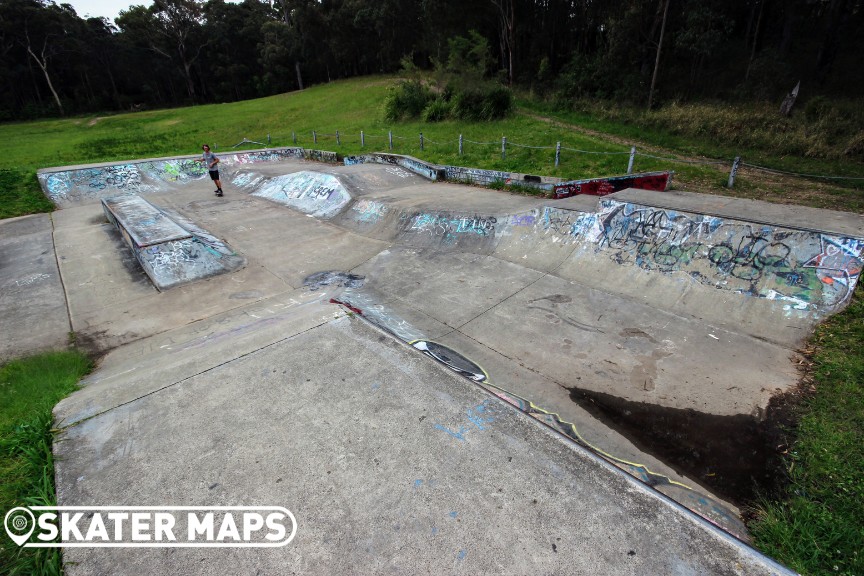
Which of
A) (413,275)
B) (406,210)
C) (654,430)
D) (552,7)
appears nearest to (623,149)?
(406,210)

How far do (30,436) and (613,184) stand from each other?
1279 cm

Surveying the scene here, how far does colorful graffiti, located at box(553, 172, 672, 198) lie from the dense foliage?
43.3 feet

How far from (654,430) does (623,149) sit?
13.5m

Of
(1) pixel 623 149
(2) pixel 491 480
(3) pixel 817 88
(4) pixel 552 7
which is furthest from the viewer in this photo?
(4) pixel 552 7

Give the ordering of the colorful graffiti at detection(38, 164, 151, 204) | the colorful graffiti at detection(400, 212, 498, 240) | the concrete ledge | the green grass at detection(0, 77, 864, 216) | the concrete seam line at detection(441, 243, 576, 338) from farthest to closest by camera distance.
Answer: the colorful graffiti at detection(38, 164, 151, 204)
the green grass at detection(0, 77, 864, 216)
the colorful graffiti at detection(400, 212, 498, 240)
the concrete ledge
the concrete seam line at detection(441, 243, 576, 338)

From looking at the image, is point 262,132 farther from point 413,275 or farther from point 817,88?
point 817,88

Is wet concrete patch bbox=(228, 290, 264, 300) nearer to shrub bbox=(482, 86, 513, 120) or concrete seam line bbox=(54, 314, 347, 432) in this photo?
concrete seam line bbox=(54, 314, 347, 432)

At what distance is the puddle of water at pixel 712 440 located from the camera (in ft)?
13.1

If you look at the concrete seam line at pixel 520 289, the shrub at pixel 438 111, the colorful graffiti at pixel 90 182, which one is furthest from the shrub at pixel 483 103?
the colorful graffiti at pixel 90 182

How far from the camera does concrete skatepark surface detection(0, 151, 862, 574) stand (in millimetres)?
3076

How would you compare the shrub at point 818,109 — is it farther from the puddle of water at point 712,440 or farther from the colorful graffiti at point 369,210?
the colorful graffiti at point 369,210

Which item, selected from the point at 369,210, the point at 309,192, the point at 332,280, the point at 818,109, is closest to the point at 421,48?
the point at 309,192

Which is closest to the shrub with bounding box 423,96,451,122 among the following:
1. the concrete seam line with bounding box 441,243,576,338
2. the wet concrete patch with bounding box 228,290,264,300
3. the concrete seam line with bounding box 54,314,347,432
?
the concrete seam line with bounding box 441,243,576,338

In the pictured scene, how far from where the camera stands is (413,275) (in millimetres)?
8836
